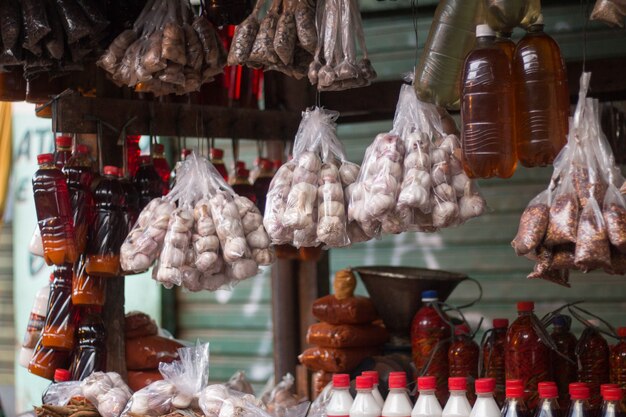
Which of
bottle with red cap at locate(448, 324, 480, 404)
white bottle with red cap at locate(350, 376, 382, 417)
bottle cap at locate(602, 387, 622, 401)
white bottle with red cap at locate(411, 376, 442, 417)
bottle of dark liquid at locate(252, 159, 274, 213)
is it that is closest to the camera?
bottle cap at locate(602, 387, 622, 401)

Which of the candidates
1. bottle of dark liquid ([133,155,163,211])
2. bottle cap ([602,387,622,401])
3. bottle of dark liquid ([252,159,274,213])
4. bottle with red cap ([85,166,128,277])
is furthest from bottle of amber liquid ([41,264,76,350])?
bottle cap ([602,387,622,401])

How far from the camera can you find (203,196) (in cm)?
423

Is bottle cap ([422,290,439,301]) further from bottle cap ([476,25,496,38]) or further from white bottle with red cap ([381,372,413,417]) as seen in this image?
bottle cap ([476,25,496,38])

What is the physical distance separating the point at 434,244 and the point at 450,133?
2.99 metres

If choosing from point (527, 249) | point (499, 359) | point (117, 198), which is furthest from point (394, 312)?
point (527, 249)

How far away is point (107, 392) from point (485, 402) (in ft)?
5.57

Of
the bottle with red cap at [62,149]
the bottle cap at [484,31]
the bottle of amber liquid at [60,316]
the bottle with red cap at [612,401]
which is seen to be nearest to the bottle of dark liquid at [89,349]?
the bottle of amber liquid at [60,316]

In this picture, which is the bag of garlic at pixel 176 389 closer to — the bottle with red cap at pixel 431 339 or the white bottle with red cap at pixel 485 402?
the bottle with red cap at pixel 431 339

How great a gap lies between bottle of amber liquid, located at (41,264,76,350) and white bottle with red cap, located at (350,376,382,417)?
1580 mm

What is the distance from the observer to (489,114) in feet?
11.5

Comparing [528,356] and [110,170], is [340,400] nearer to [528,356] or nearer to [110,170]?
[528,356]

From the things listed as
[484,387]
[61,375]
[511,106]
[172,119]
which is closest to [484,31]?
[511,106]

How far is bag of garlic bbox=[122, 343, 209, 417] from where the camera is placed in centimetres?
418

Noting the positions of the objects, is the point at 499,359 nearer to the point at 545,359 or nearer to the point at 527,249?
the point at 545,359
